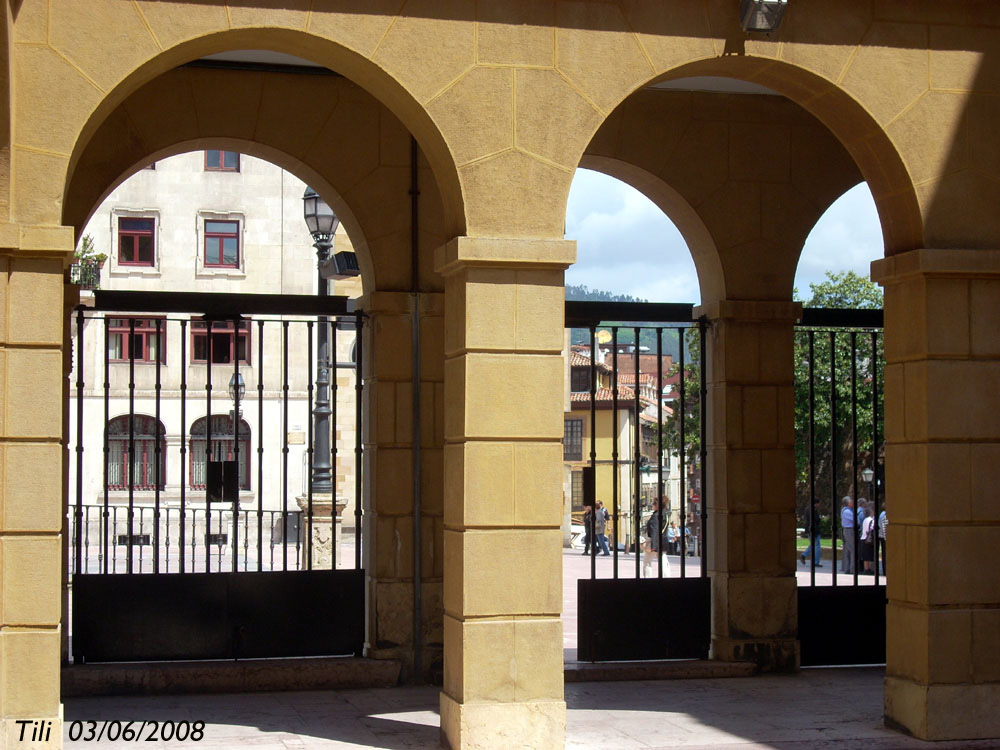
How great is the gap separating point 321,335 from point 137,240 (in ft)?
81.1

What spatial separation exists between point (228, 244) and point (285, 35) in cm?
3414

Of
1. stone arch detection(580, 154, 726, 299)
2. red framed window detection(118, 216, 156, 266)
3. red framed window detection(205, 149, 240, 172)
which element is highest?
red framed window detection(205, 149, 240, 172)

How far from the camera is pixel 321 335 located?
18094 millimetres

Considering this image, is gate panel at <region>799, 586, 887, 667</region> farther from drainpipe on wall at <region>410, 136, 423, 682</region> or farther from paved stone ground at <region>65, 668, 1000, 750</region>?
drainpipe on wall at <region>410, 136, 423, 682</region>

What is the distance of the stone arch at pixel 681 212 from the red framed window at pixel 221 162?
101 feet

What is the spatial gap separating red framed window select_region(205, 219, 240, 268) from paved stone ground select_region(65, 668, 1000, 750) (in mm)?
31608

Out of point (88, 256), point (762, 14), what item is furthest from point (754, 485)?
point (88, 256)

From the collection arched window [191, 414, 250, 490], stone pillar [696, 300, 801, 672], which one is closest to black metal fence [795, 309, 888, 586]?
stone pillar [696, 300, 801, 672]

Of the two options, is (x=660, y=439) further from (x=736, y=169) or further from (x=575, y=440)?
(x=575, y=440)

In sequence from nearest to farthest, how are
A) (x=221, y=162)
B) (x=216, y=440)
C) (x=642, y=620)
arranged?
(x=642, y=620), (x=216, y=440), (x=221, y=162)

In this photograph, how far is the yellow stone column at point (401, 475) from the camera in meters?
11.6

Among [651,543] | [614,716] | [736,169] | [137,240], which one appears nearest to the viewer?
[614,716]

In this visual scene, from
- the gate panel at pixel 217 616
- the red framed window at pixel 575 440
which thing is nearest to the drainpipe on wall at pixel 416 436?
the gate panel at pixel 217 616

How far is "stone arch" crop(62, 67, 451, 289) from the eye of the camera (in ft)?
37.1
